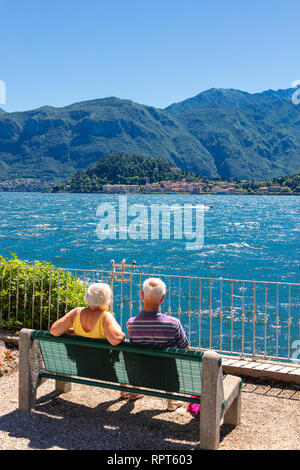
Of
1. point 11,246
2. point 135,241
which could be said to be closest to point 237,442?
point 11,246

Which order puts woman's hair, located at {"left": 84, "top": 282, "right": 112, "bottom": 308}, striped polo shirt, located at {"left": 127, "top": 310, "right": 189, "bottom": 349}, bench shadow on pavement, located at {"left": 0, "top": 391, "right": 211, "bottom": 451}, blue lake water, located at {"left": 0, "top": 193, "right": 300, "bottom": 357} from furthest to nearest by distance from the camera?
blue lake water, located at {"left": 0, "top": 193, "right": 300, "bottom": 357}
striped polo shirt, located at {"left": 127, "top": 310, "right": 189, "bottom": 349}
woman's hair, located at {"left": 84, "top": 282, "right": 112, "bottom": 308}
bench shadow on pavement, located at {"left": 0, "top": 391, "right": 211, "bottom": 451}

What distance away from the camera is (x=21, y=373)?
15.3 feet

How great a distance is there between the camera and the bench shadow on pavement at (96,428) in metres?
4.04

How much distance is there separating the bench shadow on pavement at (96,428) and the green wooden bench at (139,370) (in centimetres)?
21

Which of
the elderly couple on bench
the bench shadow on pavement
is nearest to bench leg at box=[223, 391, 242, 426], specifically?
the bench shadow on pavement

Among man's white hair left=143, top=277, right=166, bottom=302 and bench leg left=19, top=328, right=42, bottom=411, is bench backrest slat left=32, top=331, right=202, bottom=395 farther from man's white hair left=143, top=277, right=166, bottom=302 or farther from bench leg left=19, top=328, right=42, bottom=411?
man's white hair left=143, top=277, right=166, bottom=302

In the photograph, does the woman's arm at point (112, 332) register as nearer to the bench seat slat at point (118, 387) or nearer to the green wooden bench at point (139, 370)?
the green wooden bench at point (139, 370)

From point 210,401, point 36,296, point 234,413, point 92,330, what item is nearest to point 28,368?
point 92,330

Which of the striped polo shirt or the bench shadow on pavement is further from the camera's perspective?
the striped polo shirt

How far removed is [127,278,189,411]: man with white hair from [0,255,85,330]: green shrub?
8.22 ft

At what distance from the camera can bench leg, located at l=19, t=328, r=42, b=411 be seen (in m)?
4.59

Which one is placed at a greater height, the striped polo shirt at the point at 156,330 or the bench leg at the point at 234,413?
the striped polo shirt at the point at 156,330

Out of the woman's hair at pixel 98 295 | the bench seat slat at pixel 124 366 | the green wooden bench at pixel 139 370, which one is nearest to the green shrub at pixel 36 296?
the green wooden bench at pixel 139 370
